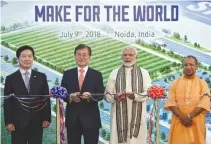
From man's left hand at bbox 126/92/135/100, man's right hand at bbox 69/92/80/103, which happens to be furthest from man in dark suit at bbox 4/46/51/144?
man's left hand at bbox 126/92/135/100

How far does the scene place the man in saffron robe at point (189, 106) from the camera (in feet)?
28.0

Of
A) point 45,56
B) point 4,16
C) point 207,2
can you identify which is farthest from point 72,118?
point 207,2

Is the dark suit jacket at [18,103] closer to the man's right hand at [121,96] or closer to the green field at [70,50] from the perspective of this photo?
the green field at [70,50]

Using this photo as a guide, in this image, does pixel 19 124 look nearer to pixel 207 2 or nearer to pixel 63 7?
pixel 63 7

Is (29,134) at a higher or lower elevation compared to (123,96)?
lower

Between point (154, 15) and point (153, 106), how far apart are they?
1.11 metres

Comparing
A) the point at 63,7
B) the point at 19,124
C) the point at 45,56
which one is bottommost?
the point at 19,124

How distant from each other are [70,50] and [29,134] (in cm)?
114

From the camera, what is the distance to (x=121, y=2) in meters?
8.92

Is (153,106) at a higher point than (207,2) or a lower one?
lower

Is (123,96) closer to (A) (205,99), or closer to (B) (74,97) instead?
(B) (74,97)

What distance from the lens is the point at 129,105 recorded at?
28.8ft

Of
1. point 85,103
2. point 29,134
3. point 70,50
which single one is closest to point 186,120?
point 85,103

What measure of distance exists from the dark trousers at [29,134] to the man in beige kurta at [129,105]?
34.3 inches
